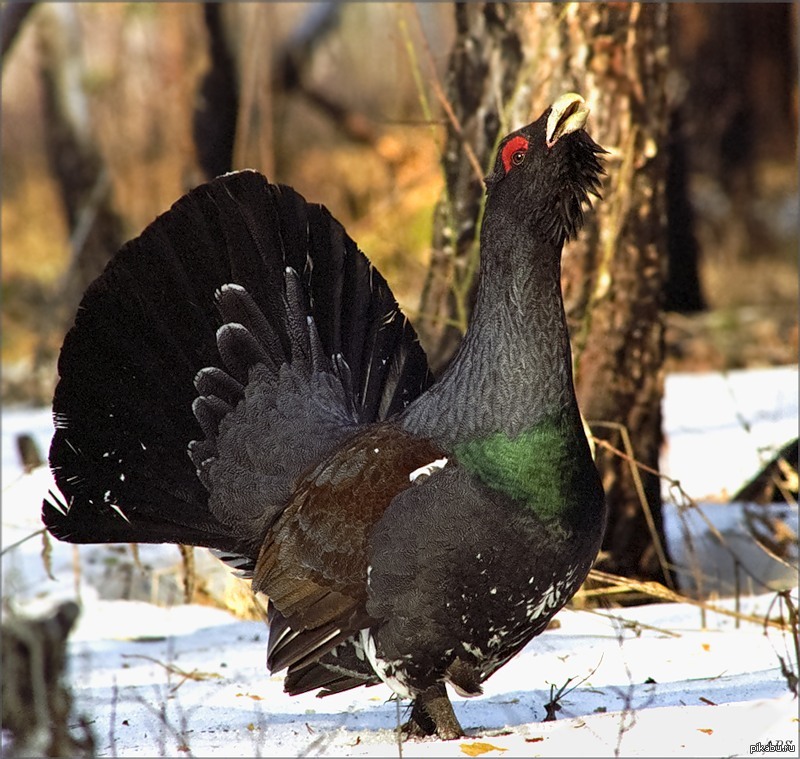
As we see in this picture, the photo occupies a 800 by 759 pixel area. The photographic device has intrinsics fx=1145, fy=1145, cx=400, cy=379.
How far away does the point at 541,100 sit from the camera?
4707mm

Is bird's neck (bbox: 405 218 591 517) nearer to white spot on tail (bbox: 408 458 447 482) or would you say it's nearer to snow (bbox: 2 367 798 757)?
white spot on tail (bbox: 408 458 447 482)

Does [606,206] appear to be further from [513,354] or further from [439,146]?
[513,354]

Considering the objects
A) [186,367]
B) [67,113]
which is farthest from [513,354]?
[67,113]

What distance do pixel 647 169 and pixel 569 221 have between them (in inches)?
71.7

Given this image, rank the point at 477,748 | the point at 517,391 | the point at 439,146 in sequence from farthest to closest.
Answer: the point at 439,146 < the point at 517,391 < the point at 477,748

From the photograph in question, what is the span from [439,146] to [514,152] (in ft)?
6.07

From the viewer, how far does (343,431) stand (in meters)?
3.63

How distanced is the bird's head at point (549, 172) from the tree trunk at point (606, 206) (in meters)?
1.50

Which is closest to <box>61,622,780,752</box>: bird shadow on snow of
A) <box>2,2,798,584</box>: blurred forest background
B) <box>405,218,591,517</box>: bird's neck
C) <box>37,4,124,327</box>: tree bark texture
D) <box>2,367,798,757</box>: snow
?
<box>2,367,798,757</box>: snow

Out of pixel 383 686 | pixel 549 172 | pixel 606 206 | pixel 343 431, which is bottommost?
pixel 383 686

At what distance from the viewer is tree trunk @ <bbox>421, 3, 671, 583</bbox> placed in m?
4.71

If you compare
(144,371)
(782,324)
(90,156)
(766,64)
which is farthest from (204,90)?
(766,64)

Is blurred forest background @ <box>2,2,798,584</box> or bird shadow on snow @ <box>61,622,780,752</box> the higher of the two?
blurred forest background @ <box>2,2,798,584</box>

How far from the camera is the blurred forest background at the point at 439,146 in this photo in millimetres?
4781
